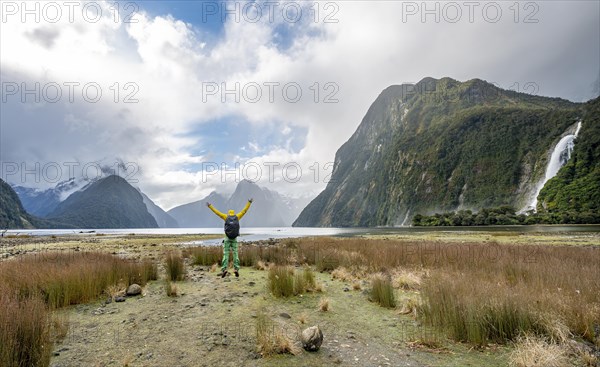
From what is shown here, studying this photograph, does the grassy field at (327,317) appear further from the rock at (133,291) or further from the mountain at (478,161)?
the mountain at (478,161)

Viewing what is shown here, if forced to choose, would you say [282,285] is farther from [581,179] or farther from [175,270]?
[581,179]

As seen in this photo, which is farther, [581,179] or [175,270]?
[581,179]

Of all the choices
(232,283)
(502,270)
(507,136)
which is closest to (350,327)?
(232,283)

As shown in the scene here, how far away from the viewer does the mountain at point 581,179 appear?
279 ft

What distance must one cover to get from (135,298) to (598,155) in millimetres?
134513

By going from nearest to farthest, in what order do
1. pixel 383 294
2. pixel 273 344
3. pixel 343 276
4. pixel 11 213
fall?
pixel 273 344 → pixel 383 294 → pixel 343 276 → pixel 11 213

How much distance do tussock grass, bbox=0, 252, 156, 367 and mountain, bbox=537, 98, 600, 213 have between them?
343 feet

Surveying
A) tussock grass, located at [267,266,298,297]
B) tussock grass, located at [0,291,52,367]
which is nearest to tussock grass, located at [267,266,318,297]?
tussock grass, located at [267,266,298,297]

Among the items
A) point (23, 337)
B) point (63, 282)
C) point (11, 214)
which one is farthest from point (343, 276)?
point (11, 214)

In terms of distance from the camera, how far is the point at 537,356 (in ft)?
14.3

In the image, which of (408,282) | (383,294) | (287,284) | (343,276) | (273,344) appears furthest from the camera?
(343,276)

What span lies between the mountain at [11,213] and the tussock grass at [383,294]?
208 m

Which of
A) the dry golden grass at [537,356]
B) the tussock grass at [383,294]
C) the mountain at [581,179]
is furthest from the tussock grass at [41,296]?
the mountain at [581,179]

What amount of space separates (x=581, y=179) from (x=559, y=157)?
3007 cm
